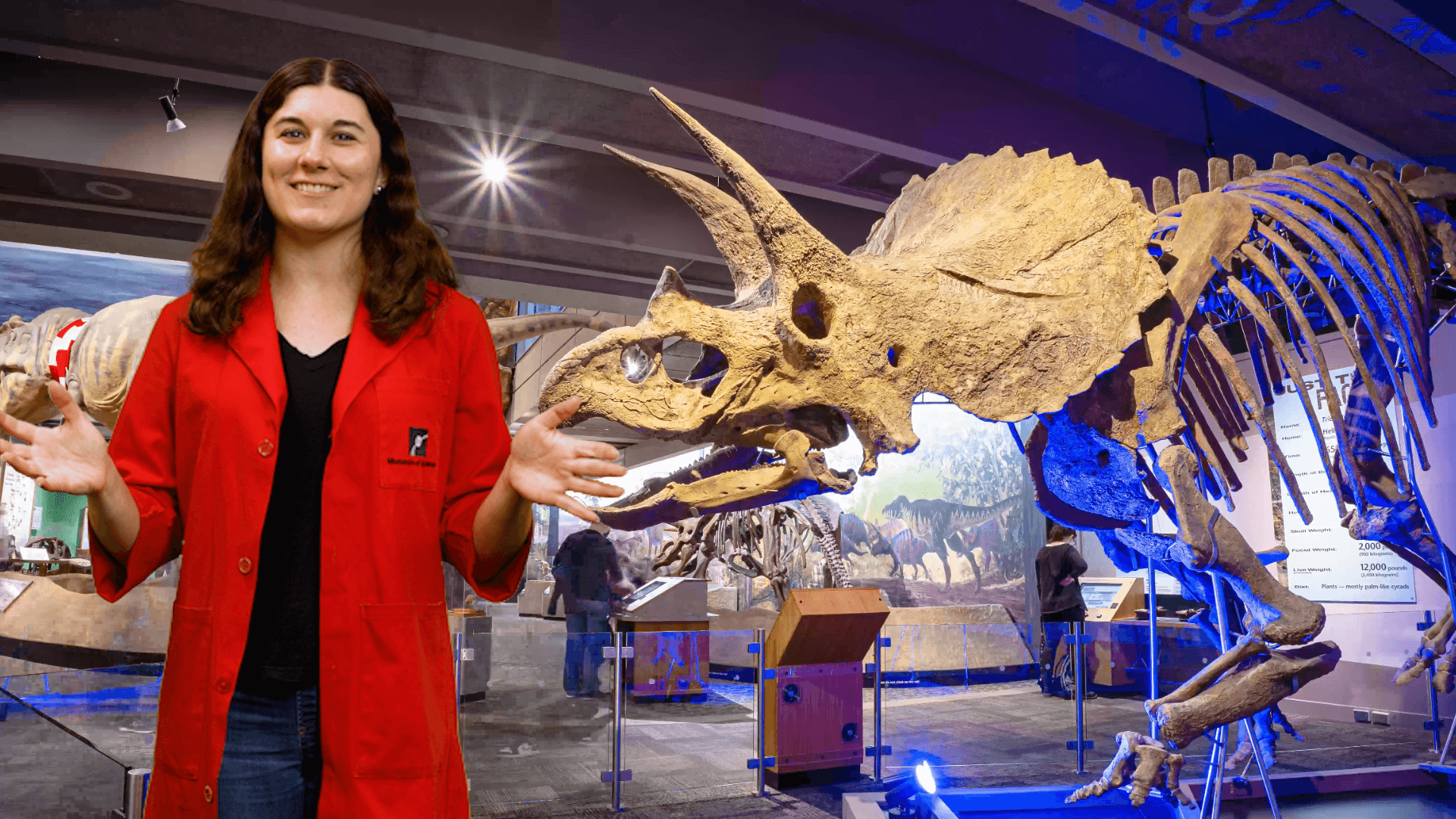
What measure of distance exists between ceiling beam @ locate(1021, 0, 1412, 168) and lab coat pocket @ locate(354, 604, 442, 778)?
4.93m

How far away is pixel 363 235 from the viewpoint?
165cm

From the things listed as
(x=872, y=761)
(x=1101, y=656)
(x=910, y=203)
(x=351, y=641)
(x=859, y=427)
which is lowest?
(x=872, y=761)

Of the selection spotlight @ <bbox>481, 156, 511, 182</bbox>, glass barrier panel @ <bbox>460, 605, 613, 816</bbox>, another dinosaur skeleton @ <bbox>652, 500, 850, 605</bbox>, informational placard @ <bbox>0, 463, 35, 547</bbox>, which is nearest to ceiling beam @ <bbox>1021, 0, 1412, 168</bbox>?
spotlight @ <bbox>481, 156, 511, 182</bbox>

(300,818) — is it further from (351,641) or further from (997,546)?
(997,546)

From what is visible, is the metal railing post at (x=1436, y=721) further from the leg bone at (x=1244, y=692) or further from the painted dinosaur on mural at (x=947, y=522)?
the painted dinosaur on mural at (x=947, y=522)

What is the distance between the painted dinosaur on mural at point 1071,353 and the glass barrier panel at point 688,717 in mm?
2727

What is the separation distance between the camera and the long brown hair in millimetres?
1496

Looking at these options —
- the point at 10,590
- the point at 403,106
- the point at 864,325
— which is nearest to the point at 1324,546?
the point at 864,325

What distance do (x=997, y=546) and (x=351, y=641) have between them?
11732mm

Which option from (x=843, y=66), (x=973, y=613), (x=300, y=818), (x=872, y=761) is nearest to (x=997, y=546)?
(x=973, y=613)

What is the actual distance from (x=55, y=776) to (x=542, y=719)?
3.45 m

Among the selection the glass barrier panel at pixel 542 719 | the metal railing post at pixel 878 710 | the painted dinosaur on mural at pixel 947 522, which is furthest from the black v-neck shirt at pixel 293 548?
the painted dinosaur on mural at pixel 947 522

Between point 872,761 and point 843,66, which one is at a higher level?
point 843,66

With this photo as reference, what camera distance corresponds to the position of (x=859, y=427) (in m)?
2.76
